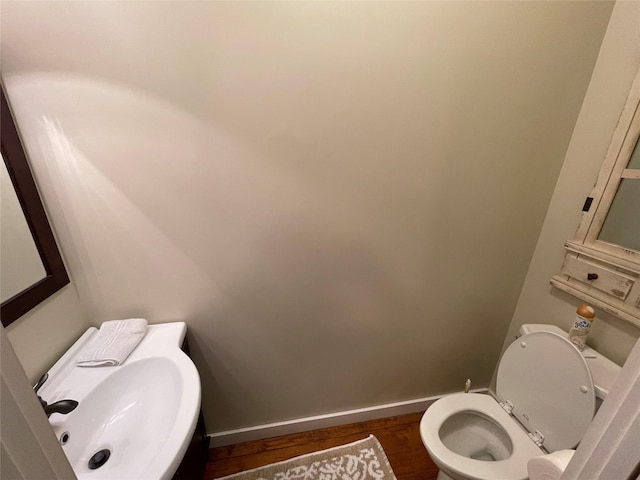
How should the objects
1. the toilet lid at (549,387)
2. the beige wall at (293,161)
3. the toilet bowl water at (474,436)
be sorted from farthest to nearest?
the toilet bowl water at (474,436), the toilet lid at (549,387), the beige wall at (293,161)

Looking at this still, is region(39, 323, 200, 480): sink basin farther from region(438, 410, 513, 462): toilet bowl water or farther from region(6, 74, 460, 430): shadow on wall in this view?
region(438, 410, 513, 462): toilet bowl water

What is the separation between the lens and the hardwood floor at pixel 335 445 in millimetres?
1326

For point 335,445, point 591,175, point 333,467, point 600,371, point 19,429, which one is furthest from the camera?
point 335,445

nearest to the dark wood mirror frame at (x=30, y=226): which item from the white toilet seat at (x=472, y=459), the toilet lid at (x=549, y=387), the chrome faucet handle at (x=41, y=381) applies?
the chrome faucet handle at (x=41, y=381)

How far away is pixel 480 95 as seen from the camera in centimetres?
106

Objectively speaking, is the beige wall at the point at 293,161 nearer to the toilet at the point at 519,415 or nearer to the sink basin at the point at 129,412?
the sink basin at the point at 129,412

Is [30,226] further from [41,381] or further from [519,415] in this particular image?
[519,415]

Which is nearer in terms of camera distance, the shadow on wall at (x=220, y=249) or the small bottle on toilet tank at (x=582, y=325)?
the shadow on wall at (x=220, y=249)

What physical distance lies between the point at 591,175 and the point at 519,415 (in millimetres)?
1093

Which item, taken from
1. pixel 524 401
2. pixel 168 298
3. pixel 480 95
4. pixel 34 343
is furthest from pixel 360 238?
pixel 34 343

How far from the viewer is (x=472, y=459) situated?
40.1 inches

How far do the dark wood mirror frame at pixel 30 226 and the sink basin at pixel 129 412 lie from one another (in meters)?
0.23

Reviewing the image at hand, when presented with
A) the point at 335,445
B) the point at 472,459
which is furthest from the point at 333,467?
the point at 472,459


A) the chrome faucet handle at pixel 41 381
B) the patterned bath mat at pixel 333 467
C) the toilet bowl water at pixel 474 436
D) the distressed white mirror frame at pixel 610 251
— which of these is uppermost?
the distressed white mirror frame at pixel 610 251
